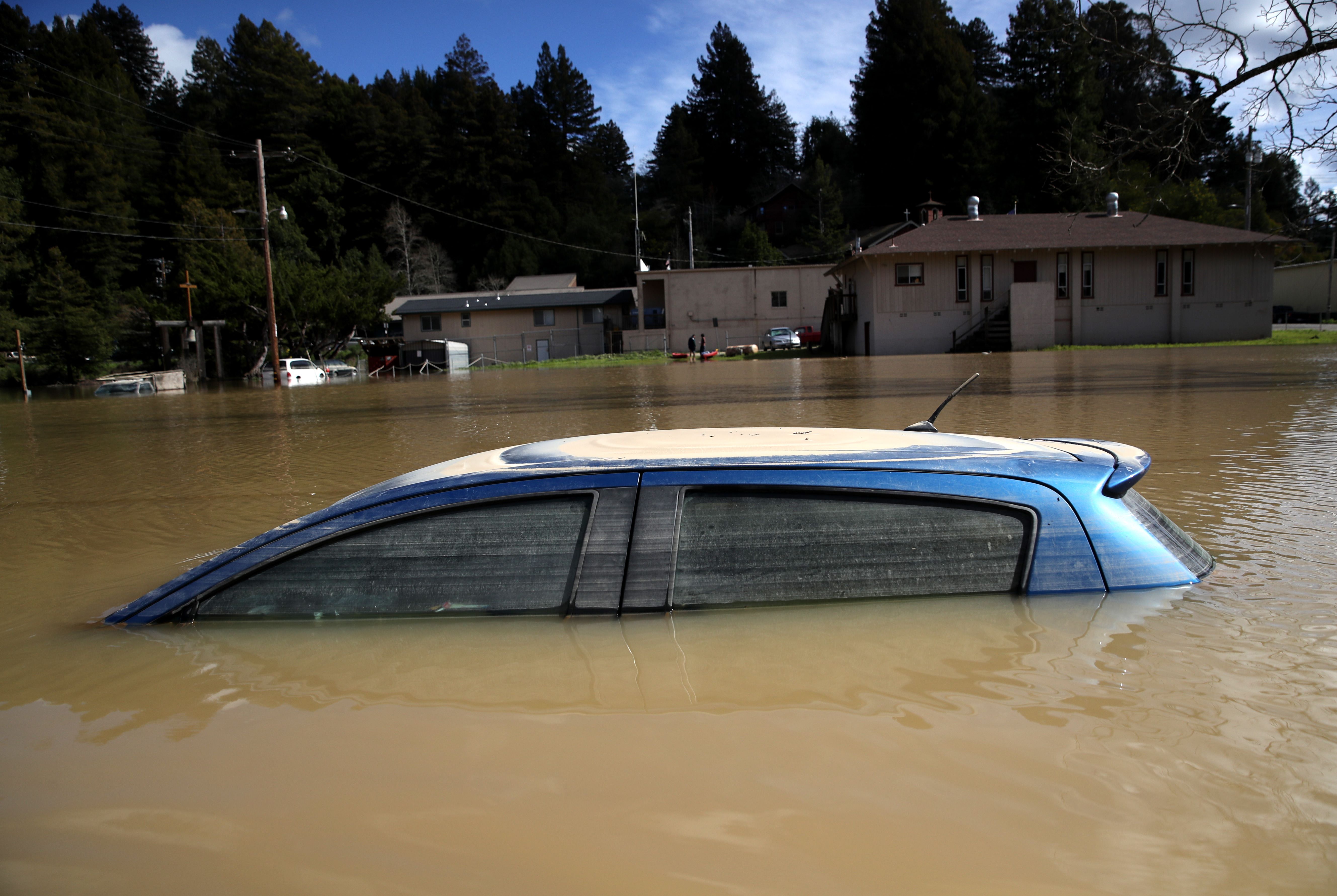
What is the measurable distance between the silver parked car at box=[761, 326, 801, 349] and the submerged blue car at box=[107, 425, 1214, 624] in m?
48.2

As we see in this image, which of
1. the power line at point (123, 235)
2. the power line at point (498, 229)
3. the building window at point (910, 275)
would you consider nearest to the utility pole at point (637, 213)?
the power line at point (498, 229)

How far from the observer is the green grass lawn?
3359 centimetres

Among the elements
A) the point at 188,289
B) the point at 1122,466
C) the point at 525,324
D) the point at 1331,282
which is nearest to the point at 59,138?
the point at 188,289

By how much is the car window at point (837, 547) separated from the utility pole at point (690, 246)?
72.2 m

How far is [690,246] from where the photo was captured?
78.6 metres

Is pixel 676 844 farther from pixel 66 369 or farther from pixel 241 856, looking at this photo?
pixel 66 369

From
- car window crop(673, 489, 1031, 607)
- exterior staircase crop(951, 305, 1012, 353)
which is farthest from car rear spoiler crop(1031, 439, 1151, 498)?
exterior staircase crop(951, 305, 1012, 353)

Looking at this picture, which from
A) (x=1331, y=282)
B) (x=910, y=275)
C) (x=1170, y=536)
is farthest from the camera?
(x=1331, y=282)

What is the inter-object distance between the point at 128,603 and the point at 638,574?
292cm

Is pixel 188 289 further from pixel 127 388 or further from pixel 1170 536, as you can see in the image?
pixel 1170 536

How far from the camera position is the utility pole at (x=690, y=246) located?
7738 centimetres

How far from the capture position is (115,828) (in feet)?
7.22

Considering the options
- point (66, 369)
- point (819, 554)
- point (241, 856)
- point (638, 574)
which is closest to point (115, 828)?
point (241, 856)

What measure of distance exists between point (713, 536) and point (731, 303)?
178 feet
